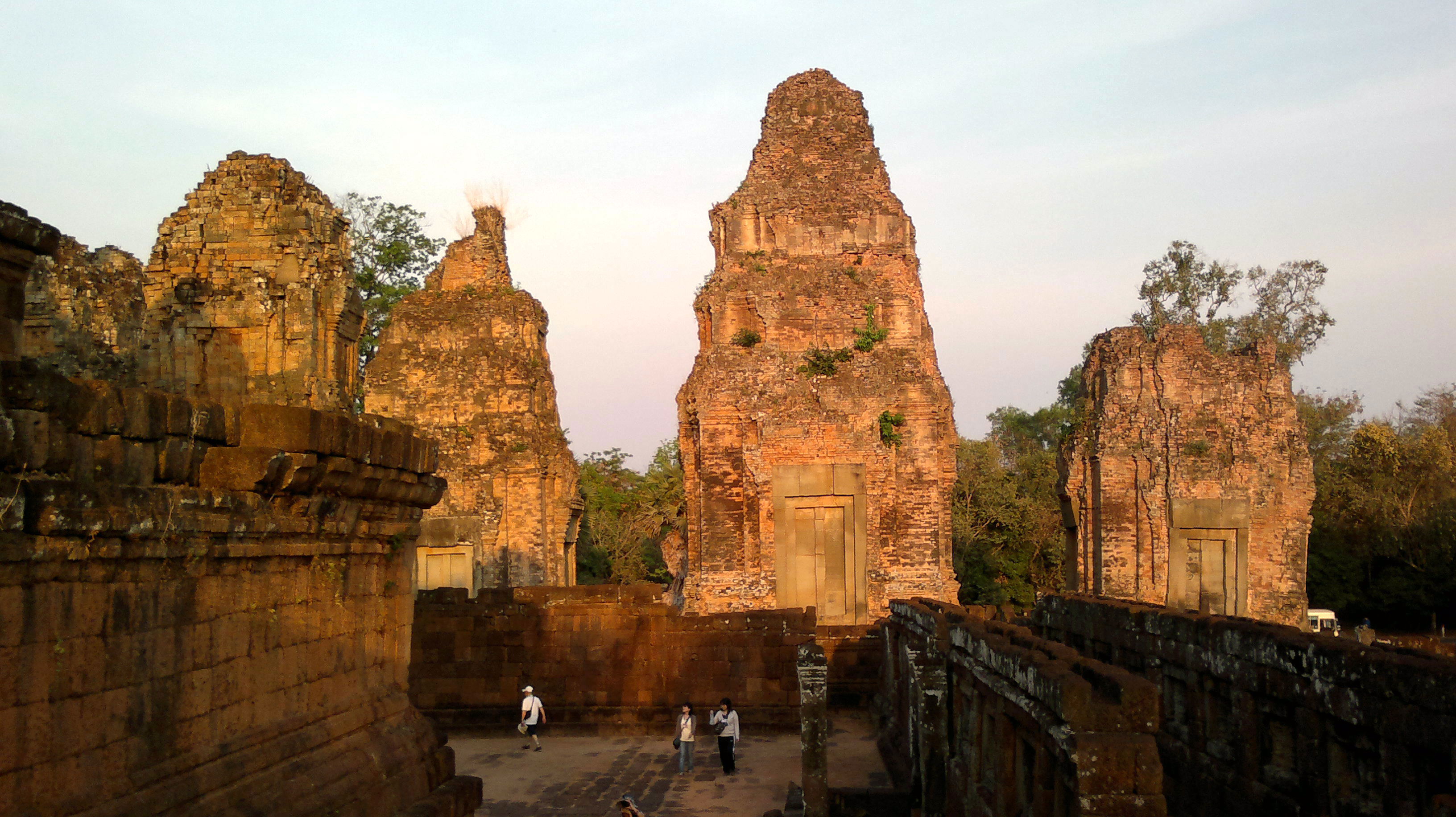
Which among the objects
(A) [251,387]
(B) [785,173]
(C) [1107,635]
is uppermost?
(B) [785,173]

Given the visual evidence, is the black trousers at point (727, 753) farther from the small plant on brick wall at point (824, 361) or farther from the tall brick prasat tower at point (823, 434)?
the small plant on brick wall at point (824, 361)

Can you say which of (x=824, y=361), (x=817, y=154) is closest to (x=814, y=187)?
(x=817, y=154)

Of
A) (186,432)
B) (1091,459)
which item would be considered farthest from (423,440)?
(1091,459)

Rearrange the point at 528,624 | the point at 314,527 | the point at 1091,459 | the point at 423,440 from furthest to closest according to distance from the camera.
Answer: the point at 1091,459, the point at 528,624, the point at 423,440, the point at 314,527

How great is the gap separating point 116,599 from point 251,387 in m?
8.45

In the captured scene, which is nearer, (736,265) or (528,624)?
(528,624)

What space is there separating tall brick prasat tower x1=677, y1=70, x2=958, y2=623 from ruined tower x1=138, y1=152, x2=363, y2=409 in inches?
236

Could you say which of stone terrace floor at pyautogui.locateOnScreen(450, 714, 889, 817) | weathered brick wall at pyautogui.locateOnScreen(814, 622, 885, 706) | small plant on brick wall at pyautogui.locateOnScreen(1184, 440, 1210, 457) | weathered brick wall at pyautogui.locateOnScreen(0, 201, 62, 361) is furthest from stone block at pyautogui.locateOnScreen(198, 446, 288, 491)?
small plant on brick wall at pyautogui.locateOnScreen(1184, 440, 1210, 457)

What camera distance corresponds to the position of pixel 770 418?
55.9ft

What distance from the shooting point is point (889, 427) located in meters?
17.1

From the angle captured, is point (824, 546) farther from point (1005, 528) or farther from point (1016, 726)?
point (1005, 528)

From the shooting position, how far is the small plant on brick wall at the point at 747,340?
58.5ft

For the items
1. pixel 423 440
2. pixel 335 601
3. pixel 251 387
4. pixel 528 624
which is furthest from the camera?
pixel 528 624

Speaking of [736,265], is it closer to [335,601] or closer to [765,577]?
[765,577]
